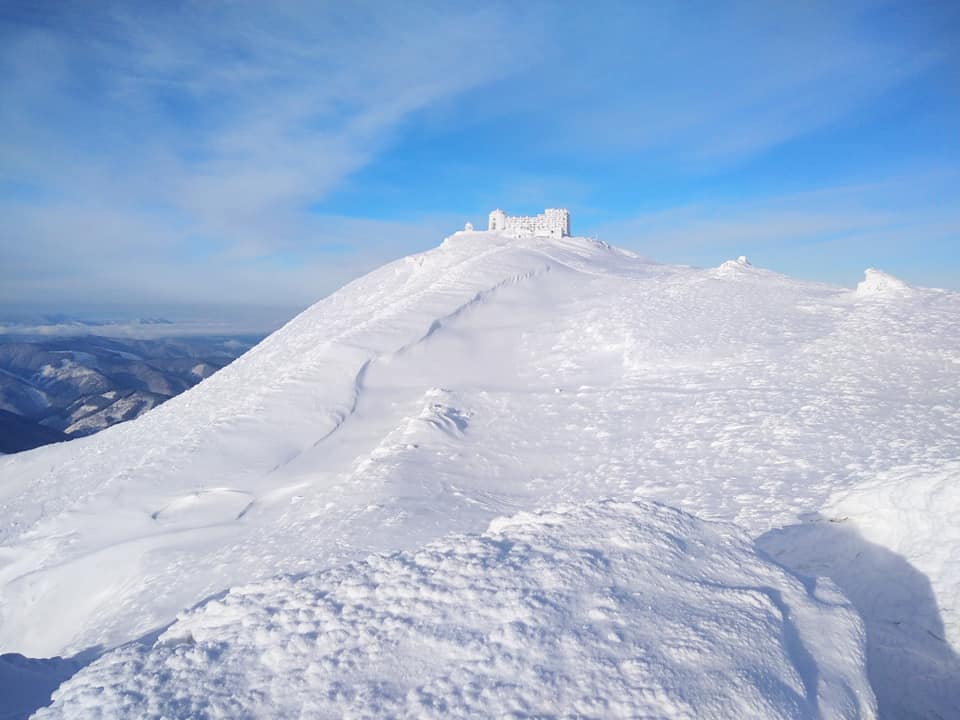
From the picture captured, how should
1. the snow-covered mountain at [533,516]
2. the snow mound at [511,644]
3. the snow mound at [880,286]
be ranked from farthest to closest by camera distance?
the snow mound at [880,286], the snow-covered mountain at [533,516], the snow mound at [511,644]

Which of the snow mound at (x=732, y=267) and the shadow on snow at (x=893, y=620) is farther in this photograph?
the snow mound at (x=732, y=267)

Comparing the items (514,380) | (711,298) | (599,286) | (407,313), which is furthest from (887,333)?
(407,313)

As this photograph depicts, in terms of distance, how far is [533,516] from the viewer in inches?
249

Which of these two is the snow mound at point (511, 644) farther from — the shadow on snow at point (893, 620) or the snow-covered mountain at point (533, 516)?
the shadow on snow at point (893, 620)

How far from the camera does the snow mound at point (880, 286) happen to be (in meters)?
23.0

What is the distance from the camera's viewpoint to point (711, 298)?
85.1 feet

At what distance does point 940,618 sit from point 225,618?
7714 mm

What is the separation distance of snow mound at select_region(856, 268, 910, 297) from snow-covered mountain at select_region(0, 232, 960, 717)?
0.46 feet

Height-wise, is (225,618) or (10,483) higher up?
(225,618)

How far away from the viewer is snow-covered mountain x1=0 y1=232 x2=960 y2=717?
412 centimetres

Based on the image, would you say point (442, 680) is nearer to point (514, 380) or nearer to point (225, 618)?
point (225, 618)

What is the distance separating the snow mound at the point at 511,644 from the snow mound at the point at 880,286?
904 inches

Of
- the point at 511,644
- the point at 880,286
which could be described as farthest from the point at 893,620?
the point at 880,286

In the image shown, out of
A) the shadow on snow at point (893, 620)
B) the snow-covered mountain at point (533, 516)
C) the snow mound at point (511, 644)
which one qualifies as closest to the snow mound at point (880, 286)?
the snow-covered mountain at point (533, 516)
